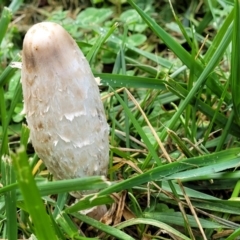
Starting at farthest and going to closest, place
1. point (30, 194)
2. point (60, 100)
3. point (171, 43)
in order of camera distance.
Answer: point (171, 43), point (60, 100), point (30, 194)

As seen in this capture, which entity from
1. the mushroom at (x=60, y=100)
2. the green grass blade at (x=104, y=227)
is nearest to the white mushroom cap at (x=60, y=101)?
the mushroom at (x=60, y=100)

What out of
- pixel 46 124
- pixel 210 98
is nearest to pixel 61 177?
pixel 46 124

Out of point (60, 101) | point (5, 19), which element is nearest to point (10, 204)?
point (60, 101)

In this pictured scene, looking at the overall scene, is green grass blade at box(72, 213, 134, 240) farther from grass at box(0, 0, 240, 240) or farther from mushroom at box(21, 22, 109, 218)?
mushroom at box(21, 22, 109, 218)

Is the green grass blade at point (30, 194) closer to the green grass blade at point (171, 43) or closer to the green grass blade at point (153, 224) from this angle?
the green grass blade at point (153, 224)

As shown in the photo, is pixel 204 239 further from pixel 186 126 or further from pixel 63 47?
pixel 63 47

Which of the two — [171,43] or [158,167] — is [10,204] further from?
[171,43]

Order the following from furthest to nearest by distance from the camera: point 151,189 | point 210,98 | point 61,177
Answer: point 210,98, point 151,189, point 61,177

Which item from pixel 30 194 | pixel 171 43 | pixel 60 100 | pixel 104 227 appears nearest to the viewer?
pixel 30 194
